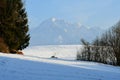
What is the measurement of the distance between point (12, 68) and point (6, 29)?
3260cm

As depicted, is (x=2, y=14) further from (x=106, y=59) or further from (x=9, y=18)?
(x=106, y=59)

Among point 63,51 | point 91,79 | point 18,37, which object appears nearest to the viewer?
point 91,79

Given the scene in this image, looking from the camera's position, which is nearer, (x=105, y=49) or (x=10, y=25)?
(x=10, y=25)

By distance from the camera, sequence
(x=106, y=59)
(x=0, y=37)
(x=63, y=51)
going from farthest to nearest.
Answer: (x=63, y=51) < (x=106, y=59) < (x=0, y=37)

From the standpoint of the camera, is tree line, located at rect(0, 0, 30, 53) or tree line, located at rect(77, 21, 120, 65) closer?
tree line, located at rect(0, 0, 30, 53)

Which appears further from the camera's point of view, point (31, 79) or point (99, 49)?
point (99, 49)

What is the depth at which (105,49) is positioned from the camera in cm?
8144

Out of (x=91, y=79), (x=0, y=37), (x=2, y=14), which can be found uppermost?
(x=2, y=14)

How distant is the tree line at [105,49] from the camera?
77.4 metres

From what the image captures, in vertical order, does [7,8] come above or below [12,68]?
above

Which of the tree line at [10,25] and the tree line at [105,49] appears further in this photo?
the tree line at [105,49]

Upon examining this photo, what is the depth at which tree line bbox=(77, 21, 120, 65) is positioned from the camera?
77.4m

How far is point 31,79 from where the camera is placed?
1795cm

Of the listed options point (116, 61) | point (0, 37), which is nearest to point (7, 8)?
point (0, 37)
